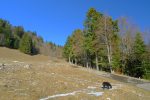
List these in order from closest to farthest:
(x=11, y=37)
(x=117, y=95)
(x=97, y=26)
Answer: (x=117, y=95), (x=97, y=26), (x=11, y=37)

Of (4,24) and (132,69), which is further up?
(4,24)

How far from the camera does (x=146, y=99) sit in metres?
21.3

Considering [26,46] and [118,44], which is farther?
[26,46]

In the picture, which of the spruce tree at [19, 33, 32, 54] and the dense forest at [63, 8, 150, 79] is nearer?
the dense forest at [63, 8, 150, 79]

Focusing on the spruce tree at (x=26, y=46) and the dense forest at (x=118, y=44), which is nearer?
the dense forest at (x=118, y=44)

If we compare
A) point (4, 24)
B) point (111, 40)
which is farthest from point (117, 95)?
point (4, 24)

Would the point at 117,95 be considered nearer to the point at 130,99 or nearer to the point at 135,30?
the point at 130,99

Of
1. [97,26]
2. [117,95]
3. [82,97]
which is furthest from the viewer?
[97,26]

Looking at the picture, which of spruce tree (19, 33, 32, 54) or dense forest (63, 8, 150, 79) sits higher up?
spruce tree (19, 33, 32, 54)

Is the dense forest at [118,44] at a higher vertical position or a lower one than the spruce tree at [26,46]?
lower

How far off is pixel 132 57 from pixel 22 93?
119 ft

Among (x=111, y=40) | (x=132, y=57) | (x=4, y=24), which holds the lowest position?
(x=132, y=57)

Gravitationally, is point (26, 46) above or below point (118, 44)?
above

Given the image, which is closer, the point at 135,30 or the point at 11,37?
the point at 135,30
